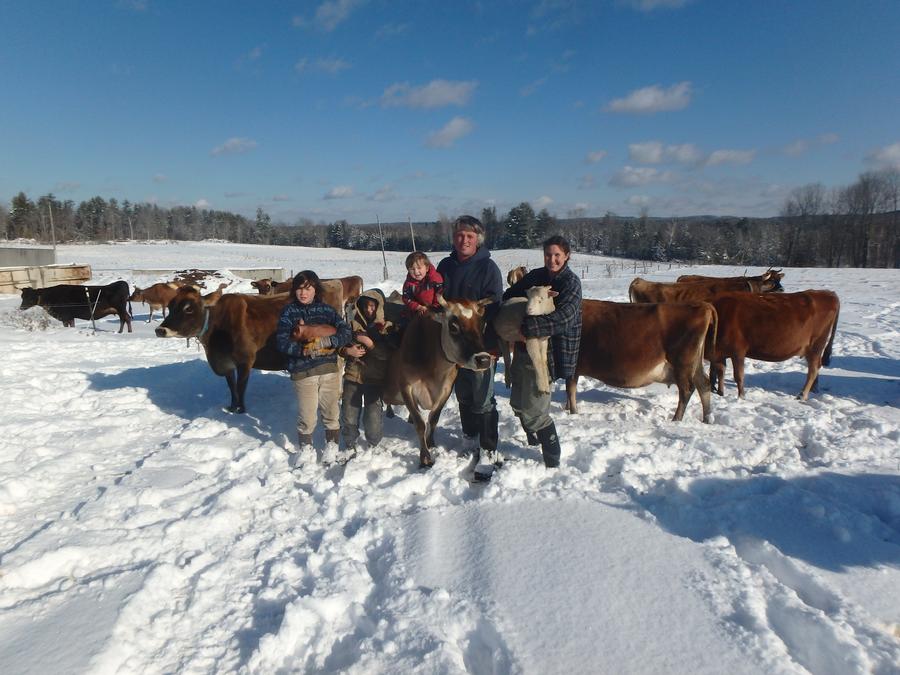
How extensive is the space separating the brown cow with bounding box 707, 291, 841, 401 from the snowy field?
3.50 ft

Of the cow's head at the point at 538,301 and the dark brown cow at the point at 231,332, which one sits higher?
the cow's head at the point at 538,301

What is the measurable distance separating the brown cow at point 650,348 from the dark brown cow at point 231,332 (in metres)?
3.74

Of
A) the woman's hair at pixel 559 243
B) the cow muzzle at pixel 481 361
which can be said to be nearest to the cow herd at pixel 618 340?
the cow muzzle at pixel 481 361

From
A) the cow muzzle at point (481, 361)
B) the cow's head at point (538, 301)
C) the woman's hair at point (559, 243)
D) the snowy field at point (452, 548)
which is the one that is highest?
the woman's hair at point (559, 243)

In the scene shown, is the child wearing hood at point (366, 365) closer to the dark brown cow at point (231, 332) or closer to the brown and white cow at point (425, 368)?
the brown and white cow at point (425, 368)

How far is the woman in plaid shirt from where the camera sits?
3.70 meters

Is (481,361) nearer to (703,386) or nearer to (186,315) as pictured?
(703,386)

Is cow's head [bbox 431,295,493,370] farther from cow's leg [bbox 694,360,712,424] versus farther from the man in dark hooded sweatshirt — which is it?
cow's leg [bbox 694,360,712,424]

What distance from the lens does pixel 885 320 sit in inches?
519

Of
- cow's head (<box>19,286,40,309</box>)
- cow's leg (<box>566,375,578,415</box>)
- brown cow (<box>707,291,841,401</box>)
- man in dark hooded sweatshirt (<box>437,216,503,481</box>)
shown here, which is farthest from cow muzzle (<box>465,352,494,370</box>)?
cow's head (<box>19,286,40,309</box>)

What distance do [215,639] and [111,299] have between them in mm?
14880

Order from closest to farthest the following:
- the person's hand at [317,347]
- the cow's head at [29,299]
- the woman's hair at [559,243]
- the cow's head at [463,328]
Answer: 1. the cow's head at [463,328]
2. the woman's hair at [559,243]
3. the person's hand at [317,347]
4. the cow's head at [29,299]

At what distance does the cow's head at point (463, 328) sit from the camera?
3650 mm

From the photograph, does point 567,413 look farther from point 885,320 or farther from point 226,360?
point 885,320
